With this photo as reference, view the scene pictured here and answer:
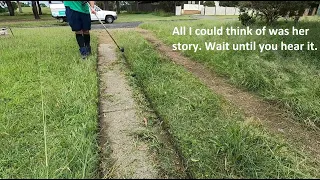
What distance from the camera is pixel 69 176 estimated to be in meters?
1.71

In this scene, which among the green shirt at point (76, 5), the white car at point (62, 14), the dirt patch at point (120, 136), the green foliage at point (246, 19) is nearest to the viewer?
the dirt patch at point (120, 136)

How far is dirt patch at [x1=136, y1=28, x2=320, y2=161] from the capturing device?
91.0 inches

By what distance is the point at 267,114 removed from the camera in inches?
→ 111

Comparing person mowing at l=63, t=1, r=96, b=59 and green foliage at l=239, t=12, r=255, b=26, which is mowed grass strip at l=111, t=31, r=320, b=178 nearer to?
person mowing at l=63, t=1, r=96, b=59

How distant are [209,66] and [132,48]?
1735 mm

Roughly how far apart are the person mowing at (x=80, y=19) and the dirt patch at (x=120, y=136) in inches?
61.3

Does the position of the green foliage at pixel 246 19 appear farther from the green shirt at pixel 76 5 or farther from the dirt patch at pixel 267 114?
the green shirt at pixel 76 5

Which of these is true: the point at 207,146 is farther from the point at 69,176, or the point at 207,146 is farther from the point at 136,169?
the point at 69,176

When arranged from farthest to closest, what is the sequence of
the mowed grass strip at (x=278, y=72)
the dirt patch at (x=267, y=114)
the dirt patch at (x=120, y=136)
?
the mowed grass strip at (x=278, y=72), the dirt patch at (x=267, y=114), the dirt patch at (x=120, y=136)

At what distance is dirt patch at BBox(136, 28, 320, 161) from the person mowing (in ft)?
6.95

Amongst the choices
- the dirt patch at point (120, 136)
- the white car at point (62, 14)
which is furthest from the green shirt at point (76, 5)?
the white car at point (62, 14)

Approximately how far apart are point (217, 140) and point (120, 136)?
790mm

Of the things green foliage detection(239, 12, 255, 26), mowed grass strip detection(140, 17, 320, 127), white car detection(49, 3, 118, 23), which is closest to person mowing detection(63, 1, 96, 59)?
mowed grass strip detection(140, 17, 320, 127)

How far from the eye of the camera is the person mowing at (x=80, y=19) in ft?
15.4
